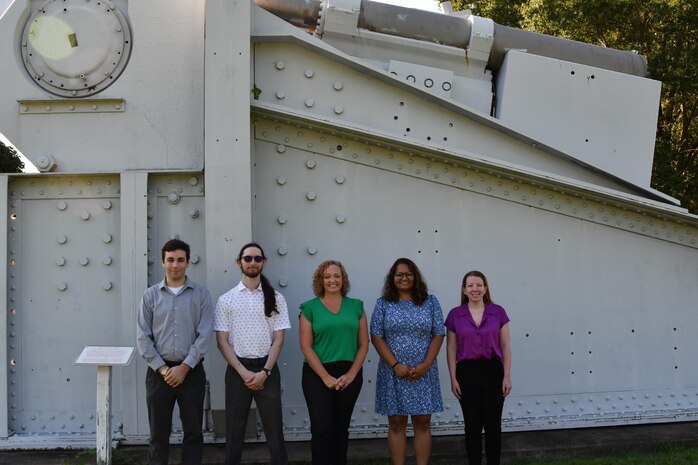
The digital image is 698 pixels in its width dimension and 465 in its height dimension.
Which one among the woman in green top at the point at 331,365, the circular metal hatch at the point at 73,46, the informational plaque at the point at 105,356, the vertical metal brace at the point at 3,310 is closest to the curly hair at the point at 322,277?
the woman in green top at the point at 331,365

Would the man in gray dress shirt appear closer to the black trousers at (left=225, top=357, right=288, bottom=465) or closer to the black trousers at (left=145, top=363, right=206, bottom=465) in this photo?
the black trousers at (left=145, top=363, right=206, bottom=465)

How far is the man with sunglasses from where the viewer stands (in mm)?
5598

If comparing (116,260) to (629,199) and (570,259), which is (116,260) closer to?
(570,259)

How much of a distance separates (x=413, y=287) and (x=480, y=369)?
0.75 meters

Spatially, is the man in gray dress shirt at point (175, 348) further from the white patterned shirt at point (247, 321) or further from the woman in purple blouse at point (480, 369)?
the woman in purple blouse at point (480, 369)

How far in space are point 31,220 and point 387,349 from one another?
320 cm

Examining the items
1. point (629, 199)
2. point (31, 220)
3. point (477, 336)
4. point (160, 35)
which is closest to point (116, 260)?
point (31, 220)

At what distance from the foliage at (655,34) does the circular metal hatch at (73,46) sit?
11.0m

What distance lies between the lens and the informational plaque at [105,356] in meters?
5.32

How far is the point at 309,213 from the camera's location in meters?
6.70

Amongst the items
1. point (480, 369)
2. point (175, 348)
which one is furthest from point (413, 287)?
point (175, 348)

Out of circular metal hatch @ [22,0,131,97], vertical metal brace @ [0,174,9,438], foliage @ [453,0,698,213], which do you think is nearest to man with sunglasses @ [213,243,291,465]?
vertical metal brace @ [0,174,9,438]

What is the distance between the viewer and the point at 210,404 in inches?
253

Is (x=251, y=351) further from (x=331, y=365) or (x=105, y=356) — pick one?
(x=105, y=356)
